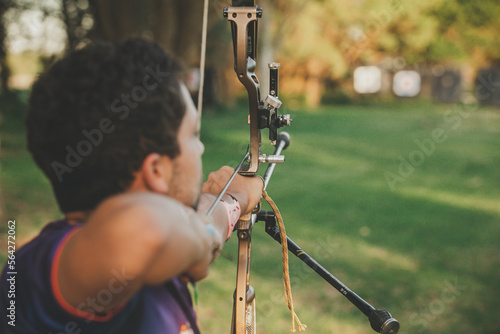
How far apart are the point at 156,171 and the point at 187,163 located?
7cm

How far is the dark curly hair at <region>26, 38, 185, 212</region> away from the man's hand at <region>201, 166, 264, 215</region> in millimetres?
489

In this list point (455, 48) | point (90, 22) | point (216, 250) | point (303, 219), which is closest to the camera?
point (216, 250)

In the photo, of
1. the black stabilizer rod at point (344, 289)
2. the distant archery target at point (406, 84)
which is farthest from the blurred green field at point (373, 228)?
the distant archery target at point (406, 84)

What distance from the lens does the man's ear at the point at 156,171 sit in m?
0.85

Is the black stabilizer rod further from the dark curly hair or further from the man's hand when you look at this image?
the dark curly hair

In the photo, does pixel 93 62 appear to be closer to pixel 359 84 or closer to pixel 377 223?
pixel 377 223

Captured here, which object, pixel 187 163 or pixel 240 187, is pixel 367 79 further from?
→ pixel 187 163

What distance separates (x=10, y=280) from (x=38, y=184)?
8.04m

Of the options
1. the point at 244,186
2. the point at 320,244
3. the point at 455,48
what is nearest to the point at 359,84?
the point at 455,48

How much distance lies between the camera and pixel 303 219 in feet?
19.2

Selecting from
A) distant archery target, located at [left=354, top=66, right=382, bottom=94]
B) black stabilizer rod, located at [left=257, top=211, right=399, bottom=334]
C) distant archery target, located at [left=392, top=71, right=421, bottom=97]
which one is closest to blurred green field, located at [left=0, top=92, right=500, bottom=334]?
A: black stabilizer rod, located at [left=257, top=211, right=399, bottom=334]

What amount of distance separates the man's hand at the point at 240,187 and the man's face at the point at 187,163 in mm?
403

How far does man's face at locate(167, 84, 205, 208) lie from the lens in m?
0.90

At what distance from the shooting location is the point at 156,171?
872 mm
